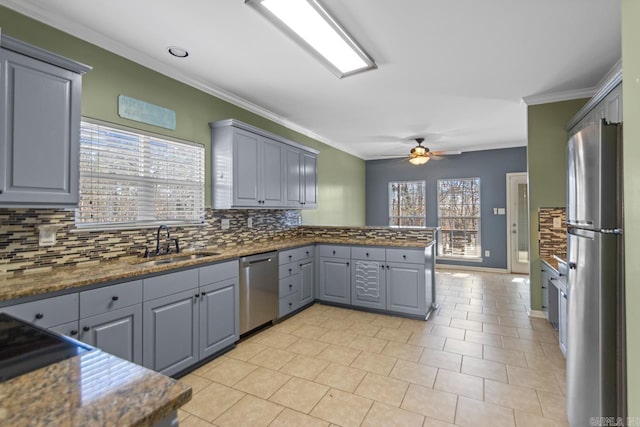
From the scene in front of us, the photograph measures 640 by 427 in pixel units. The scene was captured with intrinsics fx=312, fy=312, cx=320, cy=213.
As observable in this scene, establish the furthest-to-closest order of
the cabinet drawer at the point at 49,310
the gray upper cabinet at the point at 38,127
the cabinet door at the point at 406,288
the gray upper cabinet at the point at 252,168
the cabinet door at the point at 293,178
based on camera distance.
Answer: the cabinet door at the point at 293,178 → the cabinet door at the point at 406,288 → the gray upper cabinet at the point at 252,168 → the gray upper cabinet at the point at 38,127 → the cabinet drawer at the point at 49,310

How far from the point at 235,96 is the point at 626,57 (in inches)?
138

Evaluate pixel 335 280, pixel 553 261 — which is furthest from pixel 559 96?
pixel 335 280

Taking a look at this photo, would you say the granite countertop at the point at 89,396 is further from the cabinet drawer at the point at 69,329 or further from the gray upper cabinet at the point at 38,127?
the gray upper cabinet at the point at 38,127

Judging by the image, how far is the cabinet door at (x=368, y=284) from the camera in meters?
3.92

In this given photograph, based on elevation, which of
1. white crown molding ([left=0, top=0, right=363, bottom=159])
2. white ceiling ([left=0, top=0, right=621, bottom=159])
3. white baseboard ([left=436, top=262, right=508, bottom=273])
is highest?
white ceiling ([left=0, top=0, right=621, bottom=159])

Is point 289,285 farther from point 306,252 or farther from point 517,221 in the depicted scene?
point 517,221

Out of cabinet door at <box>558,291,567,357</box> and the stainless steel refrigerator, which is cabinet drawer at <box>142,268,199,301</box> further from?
cabinet door at <box>558,291,567,357</box>

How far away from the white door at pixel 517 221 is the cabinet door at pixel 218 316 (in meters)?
5.86

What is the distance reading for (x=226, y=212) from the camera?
370cm

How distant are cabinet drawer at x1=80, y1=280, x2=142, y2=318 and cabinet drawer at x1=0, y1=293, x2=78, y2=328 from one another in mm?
50

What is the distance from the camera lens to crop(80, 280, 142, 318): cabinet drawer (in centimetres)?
189

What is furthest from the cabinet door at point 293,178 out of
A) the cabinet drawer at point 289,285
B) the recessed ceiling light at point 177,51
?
the recessed ceiling light at point 177,51

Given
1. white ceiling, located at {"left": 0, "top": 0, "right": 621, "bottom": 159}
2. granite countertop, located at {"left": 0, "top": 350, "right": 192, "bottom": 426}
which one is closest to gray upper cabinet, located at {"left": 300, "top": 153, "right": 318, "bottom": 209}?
white ceiling, located at {"left": 0, "top": 0, "right": 621, "bottom": 159}

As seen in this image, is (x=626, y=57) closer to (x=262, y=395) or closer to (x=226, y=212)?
(x=262, y=395)
